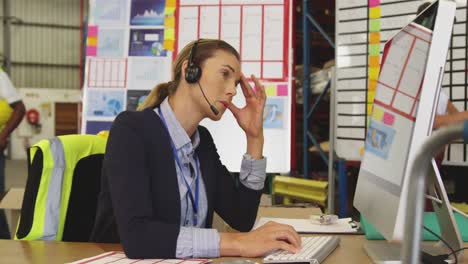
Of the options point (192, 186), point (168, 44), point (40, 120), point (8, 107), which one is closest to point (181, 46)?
point (168, 44)

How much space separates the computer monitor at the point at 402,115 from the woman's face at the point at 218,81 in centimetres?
41

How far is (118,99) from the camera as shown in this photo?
2580mm

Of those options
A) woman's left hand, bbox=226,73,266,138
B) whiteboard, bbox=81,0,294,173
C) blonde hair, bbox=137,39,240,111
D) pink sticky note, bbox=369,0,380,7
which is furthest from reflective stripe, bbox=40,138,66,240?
pink sticky note, bbox=369,0,380,7

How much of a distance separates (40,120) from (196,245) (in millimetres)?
12186

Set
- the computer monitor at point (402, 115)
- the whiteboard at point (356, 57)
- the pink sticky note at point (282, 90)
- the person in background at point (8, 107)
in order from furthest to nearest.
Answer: the person in background at point (8, 107), the whiteboard at point (356, 57), the pink sticky note at point (282, 90), the computer monitor at point (402, 115)

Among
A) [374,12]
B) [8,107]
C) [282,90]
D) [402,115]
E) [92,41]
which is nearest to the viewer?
[402,115]

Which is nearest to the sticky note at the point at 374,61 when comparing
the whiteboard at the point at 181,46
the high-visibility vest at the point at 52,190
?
the whiteboard at the point at 181,46

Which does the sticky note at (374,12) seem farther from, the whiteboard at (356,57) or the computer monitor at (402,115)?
the computer monitor at (402,115)

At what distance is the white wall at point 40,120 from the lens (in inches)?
475

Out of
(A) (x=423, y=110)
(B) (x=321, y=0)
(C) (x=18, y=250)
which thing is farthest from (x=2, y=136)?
(A) (x=423, y=110)

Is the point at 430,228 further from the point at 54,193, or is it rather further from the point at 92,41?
the point at 92,41

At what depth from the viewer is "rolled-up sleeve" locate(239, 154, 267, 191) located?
146 cm

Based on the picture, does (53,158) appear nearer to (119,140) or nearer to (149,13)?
(119,140)

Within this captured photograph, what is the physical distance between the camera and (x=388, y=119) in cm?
94
